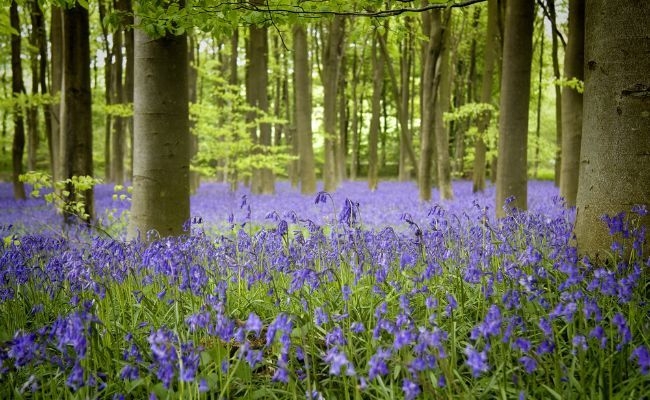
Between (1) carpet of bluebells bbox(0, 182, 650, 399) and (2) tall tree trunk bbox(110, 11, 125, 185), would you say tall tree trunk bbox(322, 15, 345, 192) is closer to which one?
(2) tall tree trunk bbox(110, 11, 125, 185)

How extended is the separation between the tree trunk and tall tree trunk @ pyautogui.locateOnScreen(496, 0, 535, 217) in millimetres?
4729

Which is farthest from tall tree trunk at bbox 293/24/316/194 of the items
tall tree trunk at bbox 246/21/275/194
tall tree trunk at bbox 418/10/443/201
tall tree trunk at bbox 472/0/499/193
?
tall tree trunk at bbox 472/0/499/193

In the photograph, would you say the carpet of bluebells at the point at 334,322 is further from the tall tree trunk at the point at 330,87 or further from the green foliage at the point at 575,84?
the tall tree trunk at the point at 330,87

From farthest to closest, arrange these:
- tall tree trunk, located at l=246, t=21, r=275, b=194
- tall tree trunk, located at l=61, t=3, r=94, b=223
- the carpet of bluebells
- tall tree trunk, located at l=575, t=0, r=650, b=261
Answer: tall tree trunk, located at l=246, t=21, r=275, b=194 < tall tree trunk, located at l=61, t=3, r=94, b=223 < tall tree trunk, located at l=575, t=0, r=650, b=261 < the carpet of bluebells

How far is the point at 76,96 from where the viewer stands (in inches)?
314

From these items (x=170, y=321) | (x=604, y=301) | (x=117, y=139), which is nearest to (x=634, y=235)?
(x=604, y=301)

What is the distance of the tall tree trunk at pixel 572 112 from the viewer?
7.58 m

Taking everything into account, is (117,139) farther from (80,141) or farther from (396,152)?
(396,152)

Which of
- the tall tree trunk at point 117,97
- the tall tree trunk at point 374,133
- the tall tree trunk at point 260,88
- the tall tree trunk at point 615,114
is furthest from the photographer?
the tall tree trunk at point 374,133

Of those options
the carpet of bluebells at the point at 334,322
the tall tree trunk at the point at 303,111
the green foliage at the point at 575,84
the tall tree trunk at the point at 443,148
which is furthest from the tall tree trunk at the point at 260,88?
the carpet of bluebells at the point at 334,322

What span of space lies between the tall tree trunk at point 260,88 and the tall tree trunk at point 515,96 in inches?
369

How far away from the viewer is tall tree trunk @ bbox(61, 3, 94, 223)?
7.85 meters

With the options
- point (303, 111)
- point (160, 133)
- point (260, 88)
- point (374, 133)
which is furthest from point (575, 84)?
point (374, 133)

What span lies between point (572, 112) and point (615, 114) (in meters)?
4.68
